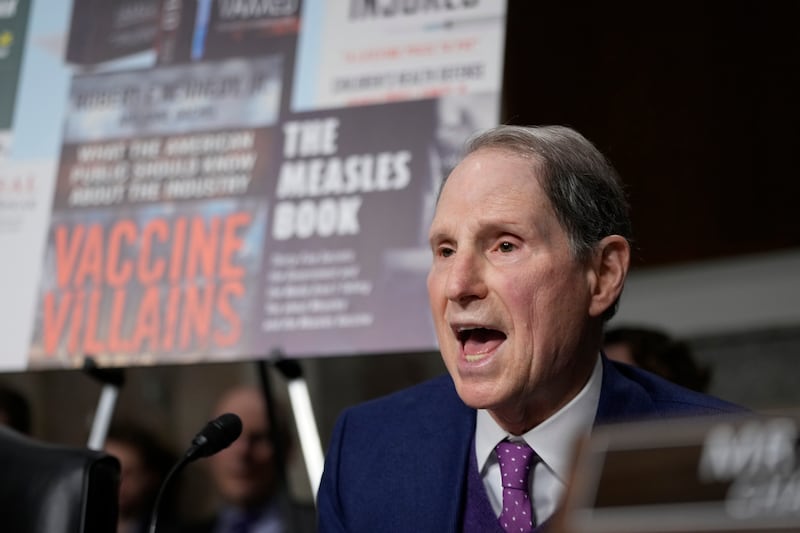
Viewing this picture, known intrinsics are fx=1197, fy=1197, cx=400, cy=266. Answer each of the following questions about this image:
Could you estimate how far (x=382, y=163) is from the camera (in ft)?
8.20

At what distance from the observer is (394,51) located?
2.55m

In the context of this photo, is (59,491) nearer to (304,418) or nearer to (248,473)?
(304,418)

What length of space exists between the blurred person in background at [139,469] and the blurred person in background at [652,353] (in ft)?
3.82

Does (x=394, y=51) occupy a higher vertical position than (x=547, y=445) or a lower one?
higher

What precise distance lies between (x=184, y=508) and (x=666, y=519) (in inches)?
99.6

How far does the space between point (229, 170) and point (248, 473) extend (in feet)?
2.49

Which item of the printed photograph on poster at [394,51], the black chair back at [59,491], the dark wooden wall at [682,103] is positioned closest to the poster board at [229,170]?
the printed photograph on poster at [394,51]

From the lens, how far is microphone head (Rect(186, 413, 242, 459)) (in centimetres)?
158

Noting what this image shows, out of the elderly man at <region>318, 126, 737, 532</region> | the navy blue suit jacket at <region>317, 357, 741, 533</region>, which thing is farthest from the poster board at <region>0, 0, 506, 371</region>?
the elderly man at <region>318, 126, 737, 532</region>

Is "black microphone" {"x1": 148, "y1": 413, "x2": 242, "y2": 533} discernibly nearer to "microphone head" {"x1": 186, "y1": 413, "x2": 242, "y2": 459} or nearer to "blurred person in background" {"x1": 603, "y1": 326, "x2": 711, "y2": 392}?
"microphone head" {"x1": 186, "y1": 413, "x2": 242, "y2": 459}

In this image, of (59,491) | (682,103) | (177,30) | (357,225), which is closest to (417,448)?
(59,491)

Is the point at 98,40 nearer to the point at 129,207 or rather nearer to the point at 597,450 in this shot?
the point at 129,207

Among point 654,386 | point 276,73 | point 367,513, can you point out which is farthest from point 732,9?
point 367,513

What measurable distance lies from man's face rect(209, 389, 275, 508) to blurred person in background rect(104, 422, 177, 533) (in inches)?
7.9
